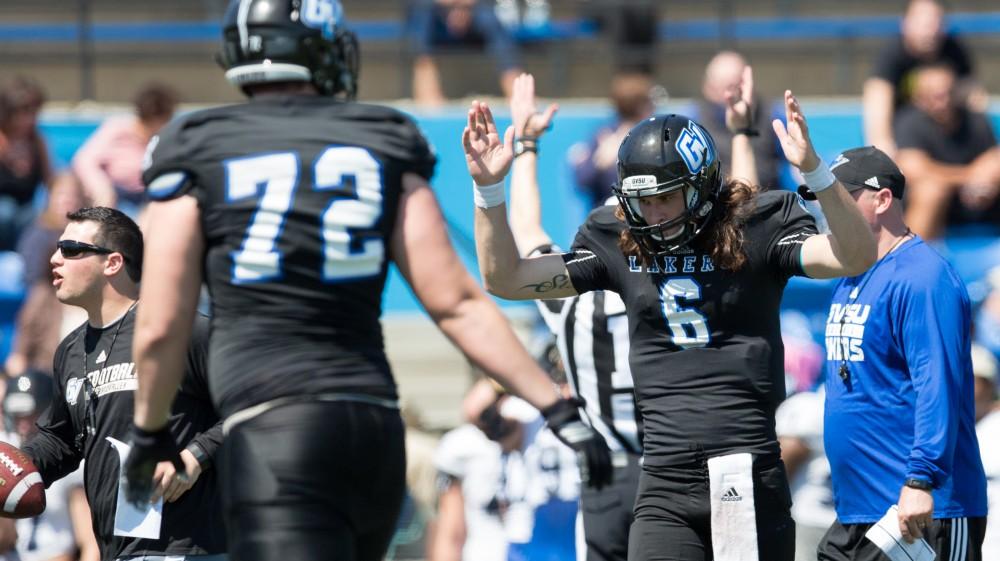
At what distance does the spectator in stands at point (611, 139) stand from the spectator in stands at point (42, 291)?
12.2 ft

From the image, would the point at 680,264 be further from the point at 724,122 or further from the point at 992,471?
the point at 724,122

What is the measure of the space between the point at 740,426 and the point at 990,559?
8.64 ft

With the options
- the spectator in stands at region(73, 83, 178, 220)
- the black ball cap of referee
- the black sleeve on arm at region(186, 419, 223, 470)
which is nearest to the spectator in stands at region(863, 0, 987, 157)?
the spectator in stands at region(73, 83, 178, 220)

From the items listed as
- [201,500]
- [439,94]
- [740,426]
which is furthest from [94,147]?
[740,426]

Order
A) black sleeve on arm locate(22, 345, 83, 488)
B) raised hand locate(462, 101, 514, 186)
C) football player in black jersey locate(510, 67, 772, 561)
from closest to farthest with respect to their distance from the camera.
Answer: raised hand locate(462, 101, 514, 186), black sleeve on arm locate(22, 345, 83, 488), football player in black jersey locate(510, 67, 772, 561)

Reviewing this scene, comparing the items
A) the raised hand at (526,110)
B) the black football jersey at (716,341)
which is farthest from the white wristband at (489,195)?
the raised hand at (526,110)

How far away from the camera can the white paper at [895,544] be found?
5.17 m

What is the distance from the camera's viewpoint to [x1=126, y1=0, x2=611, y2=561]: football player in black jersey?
3.65m

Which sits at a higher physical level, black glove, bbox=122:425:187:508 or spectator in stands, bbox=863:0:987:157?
spectator in stands, bbox=863:0:987:157

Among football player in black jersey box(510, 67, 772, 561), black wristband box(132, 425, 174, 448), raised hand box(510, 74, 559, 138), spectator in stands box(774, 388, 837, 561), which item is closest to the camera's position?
black wristband box(132, 425, 174, 448)

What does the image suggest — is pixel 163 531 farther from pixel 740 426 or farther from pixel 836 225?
pixel 836 225

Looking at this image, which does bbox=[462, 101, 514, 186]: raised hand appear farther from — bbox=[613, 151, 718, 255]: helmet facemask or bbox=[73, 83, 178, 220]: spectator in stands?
bbox=[73, 83, 178, 220]: spectator in stands

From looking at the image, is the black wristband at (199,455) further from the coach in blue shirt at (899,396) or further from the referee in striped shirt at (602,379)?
the coach in blue shirt at (899,396)

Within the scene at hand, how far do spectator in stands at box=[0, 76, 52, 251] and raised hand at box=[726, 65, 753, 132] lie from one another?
22.9ft
